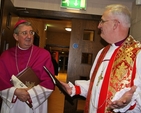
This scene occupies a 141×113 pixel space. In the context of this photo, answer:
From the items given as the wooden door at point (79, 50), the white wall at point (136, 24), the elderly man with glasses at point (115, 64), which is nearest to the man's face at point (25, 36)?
the elderly man with glasses at point (115, 64)

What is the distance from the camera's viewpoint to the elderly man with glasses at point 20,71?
176cm

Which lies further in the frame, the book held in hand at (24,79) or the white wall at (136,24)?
the white wall at (136,24)

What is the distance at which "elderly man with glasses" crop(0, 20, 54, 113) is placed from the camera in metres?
1.76

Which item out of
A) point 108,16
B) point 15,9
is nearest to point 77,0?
point 15,9

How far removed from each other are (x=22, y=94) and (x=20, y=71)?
0.25m

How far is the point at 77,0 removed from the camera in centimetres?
281

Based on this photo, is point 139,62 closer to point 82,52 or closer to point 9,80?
point 9,80

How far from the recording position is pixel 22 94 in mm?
1715

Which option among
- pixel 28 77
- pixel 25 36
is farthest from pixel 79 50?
pixel 28 77

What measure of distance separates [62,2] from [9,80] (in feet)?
4.97

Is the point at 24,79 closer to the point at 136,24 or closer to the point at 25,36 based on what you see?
the point at 25,36

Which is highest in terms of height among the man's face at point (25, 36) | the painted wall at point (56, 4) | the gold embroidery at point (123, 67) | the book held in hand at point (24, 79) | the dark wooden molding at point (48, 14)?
the painted wall at point (56, 4)

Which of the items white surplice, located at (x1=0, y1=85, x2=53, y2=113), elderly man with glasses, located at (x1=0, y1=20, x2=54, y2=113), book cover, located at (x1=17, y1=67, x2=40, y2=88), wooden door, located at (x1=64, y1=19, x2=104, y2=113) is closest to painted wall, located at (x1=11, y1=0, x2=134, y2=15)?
wooden door, located at (x1=64, y1=19, x2=104, y2=113)

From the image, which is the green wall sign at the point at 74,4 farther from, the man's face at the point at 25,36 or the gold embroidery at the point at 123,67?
the gold embroidery at the point at 123,67
